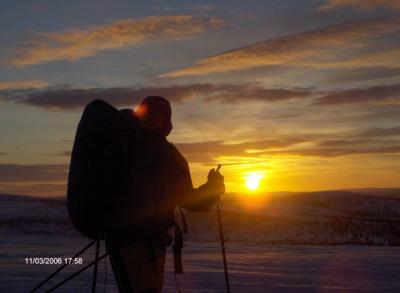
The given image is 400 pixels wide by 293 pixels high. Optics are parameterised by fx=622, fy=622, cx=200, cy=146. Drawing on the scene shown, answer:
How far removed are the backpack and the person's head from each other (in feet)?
1.13

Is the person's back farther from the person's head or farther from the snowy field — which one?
the snowy field

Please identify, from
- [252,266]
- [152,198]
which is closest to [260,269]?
[252,266]

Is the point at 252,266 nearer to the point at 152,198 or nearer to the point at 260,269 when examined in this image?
the point at 260,269

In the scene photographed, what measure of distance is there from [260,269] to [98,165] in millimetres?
6225

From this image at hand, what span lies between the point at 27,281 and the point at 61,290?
2.44 feet

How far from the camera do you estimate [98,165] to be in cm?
421

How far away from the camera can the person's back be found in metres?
4.37

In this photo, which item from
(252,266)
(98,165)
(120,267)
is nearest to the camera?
(98,165)

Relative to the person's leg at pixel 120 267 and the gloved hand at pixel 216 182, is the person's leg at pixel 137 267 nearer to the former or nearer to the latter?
the person's leg at pixel 120 267

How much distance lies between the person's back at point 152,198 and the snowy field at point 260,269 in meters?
3.55

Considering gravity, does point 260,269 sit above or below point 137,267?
below

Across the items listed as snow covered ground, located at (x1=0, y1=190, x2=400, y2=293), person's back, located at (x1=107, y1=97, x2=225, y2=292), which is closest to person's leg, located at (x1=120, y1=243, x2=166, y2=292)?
person's back, located at (x1=107, y1=97, x2=225, y2=292)
